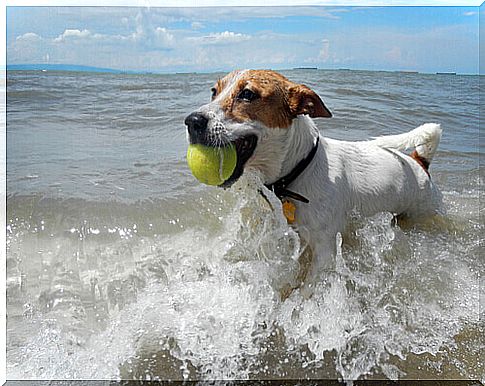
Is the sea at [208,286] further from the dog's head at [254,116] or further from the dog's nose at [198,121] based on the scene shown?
the dog's nose at [198,121]

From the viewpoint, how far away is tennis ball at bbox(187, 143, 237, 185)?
9.37 feet

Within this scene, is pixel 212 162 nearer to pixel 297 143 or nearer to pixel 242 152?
pixel 242 152

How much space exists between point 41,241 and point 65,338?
51.2 inches

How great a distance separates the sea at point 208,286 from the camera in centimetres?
293

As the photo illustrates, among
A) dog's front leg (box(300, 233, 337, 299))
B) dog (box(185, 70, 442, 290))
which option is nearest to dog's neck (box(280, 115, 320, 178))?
dog (box(185, 70, 442, 290))

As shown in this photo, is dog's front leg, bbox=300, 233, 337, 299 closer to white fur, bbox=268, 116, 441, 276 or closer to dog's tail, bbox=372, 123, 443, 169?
white fur, bbox=268, 116, 441, 276

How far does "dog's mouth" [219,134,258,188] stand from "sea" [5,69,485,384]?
9.9 inches

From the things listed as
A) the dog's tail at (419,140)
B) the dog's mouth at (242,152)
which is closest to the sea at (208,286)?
the dog's mouth at (242,152)

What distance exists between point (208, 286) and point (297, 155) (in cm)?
109

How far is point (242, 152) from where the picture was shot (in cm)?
299

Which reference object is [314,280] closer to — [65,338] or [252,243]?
[252,243]

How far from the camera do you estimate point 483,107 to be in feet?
40.3

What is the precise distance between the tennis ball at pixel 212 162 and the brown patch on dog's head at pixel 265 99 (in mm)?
213

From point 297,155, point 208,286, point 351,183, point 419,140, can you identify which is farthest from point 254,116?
point 419,140
